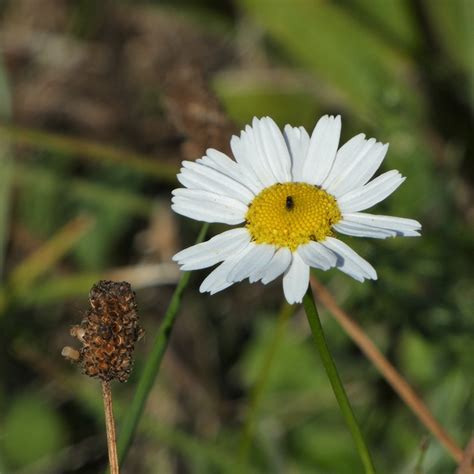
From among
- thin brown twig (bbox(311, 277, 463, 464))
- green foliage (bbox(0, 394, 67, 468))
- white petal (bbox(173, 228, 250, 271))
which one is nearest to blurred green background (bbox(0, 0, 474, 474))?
green foliage (bbox(0, 394, 67, 468))

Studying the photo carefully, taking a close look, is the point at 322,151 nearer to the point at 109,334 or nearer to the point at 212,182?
the point at 212,182

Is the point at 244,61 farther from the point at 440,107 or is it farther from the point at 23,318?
the point at 23,318

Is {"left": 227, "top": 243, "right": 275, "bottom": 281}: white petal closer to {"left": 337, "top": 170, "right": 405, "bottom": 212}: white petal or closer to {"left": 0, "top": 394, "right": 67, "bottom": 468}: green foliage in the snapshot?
{"left": 337, "top": 170, "right": 405, "bottom": 212}: white petal

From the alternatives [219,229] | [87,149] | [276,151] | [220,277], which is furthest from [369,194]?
[87,149]

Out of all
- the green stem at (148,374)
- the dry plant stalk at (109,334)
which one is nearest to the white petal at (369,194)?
the green stem at (148,374)

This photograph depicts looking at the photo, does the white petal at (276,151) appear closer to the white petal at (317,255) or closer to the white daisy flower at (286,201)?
the white daisy flower at (286,201)

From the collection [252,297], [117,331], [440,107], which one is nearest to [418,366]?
[252,297]
